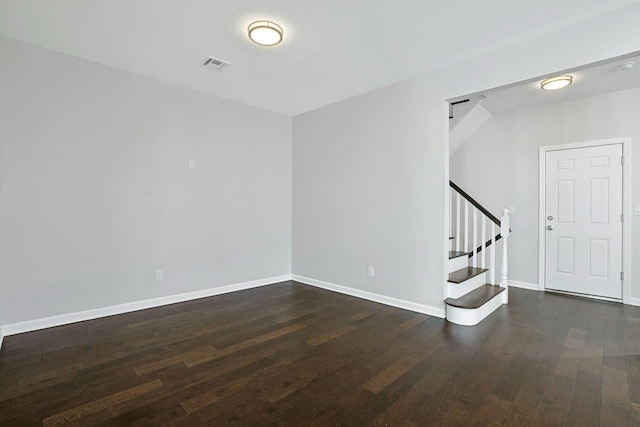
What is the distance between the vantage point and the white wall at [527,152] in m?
3.88

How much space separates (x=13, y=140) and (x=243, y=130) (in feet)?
7.99

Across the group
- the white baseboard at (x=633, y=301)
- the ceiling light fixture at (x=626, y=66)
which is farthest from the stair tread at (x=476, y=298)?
the ceiling light fixture at (x=626, y=66)

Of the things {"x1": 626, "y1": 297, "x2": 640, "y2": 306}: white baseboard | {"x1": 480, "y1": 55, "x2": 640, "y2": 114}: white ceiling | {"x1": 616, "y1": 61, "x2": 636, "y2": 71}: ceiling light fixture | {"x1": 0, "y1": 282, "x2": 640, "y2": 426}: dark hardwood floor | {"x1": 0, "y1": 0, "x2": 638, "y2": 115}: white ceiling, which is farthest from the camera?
{"x1": 626, "y1": 297, "x2": 640, "y2": 306}: white baseboard

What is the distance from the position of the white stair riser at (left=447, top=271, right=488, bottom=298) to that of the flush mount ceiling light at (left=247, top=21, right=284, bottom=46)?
2.95 meters

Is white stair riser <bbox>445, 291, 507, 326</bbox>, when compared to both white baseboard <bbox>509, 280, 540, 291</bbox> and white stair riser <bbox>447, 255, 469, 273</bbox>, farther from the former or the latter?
white baseboard <bbox>509, 280, 540, 291</bbox>

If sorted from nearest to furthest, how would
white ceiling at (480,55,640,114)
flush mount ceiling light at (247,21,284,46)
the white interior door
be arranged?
flush mount ceiling light at (247,21,284,46), white ceiling at (480,55,640,114), the white interior door

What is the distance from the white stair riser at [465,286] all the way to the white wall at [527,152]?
118 cm

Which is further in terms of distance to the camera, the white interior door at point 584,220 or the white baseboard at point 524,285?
the white baseboard at point 524,285

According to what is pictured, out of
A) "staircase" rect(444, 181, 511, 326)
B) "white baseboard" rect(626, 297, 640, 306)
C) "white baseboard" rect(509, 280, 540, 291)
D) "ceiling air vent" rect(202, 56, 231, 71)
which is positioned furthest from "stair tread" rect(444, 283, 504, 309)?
"ceiling air vent" rect(202, 56, 231, 71)

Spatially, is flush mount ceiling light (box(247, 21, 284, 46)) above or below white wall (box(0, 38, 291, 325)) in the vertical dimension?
above

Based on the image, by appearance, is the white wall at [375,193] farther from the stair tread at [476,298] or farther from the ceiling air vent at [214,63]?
the ceiling air vent at [214,63]

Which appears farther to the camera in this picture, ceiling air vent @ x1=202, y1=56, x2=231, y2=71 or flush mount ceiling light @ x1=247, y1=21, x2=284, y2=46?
ceiling air vent @ x1=202, y1=56, x2=231, y2=71

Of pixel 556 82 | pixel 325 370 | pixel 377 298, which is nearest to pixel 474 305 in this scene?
pixel 377 298

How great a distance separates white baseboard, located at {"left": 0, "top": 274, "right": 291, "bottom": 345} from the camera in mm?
2918
